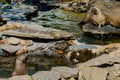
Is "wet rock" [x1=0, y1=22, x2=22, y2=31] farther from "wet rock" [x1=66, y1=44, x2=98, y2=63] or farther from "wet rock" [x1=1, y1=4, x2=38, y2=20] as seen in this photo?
"wet rock" [x1=1, y1=4, x2=38, y2=20]

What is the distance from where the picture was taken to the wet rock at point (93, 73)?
10.7 m

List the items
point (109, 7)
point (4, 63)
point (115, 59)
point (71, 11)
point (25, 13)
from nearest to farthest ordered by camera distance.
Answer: point (115, 59)
point (4, 63)
point (109, 7)
point (25, 13)
point (71, 11)

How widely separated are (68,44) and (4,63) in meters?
3.75

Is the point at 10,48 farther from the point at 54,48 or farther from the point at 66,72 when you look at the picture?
the point at 66,72

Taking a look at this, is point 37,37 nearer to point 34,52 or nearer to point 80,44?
point 34,52

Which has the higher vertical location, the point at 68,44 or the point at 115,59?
the point at 115,59

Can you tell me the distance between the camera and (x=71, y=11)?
102 ft

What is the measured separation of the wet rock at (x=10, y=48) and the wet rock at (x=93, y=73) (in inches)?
212

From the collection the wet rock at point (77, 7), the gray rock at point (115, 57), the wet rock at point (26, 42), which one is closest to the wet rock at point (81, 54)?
the wet rock at point (26, 42)

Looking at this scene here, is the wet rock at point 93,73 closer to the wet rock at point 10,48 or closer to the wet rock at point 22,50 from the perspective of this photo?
the wet rock at point 22,50

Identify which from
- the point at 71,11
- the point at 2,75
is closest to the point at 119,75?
the point at 2,75

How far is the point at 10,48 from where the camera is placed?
1581 cm

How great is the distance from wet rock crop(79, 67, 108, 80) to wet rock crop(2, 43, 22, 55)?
212 inches

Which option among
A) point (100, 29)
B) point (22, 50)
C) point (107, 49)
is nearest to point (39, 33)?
point (22, 50)
